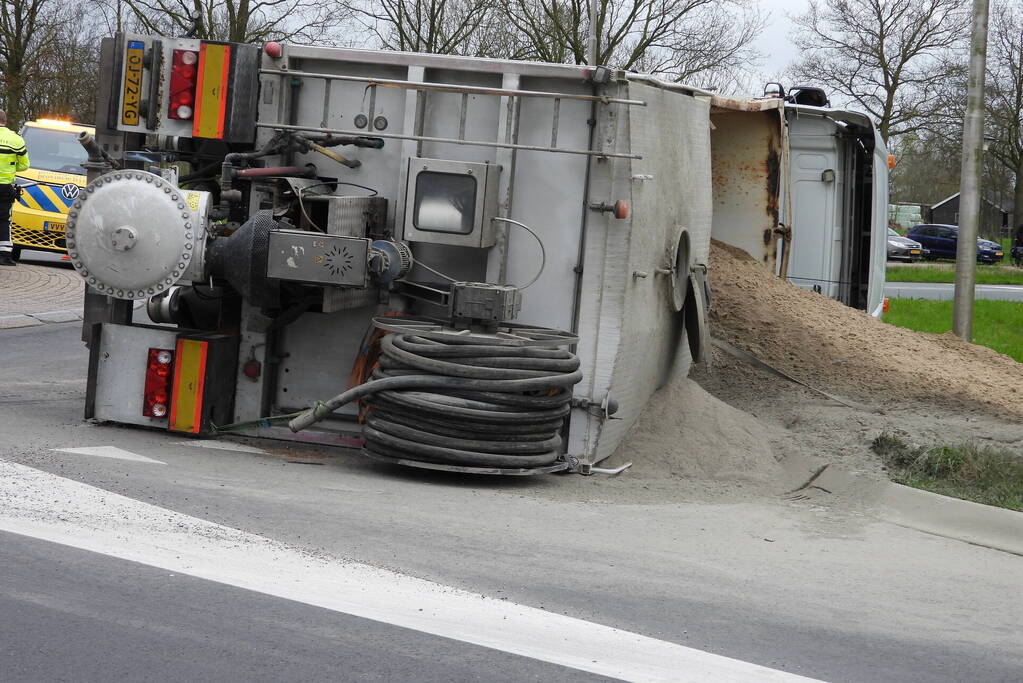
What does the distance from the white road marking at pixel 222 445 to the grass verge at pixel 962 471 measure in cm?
350

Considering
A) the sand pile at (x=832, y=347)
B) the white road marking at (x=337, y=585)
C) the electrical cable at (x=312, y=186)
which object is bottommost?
the white road marking at (x=337, y=585)

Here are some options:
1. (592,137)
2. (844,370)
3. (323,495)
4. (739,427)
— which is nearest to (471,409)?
(323,495)

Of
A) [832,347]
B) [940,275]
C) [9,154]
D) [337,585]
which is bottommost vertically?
[337,585]

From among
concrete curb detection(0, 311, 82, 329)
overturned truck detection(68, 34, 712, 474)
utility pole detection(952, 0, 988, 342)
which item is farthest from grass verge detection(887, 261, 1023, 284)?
overturned truck detection(68, 34, 712, 474)

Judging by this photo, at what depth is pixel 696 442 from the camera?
280 inches

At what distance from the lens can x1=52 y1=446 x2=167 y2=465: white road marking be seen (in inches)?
237

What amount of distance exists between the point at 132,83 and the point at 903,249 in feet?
148

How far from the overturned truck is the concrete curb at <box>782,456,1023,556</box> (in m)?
1.13

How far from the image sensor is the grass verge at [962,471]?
A: 6.34m

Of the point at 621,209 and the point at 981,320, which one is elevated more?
the point at 981,320

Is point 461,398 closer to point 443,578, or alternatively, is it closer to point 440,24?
point 443,578

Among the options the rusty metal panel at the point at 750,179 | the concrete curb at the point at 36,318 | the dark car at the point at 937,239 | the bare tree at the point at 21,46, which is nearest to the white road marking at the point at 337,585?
the rusty metal panel at the point at 750,179

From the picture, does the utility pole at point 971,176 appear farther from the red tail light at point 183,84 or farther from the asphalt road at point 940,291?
the asphalt road at point 940,291

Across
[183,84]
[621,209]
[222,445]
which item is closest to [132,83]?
[183,84]
